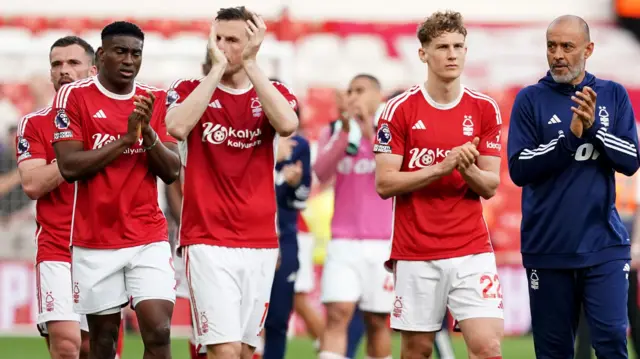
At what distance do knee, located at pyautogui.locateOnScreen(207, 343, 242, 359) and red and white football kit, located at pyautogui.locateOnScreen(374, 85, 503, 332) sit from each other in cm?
91

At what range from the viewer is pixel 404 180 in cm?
646

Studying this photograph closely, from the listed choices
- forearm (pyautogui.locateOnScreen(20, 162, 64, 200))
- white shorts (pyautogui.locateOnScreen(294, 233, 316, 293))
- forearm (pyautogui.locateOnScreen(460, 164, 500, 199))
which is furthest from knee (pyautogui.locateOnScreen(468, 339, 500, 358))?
white shorts (pyautogui.locateOnScreen(294, 233, 316, 293))

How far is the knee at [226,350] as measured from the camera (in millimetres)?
6328

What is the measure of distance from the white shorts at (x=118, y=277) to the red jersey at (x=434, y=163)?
4.33ft

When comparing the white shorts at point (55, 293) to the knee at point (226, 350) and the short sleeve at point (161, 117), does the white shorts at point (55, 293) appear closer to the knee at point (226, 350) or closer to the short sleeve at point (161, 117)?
the short sleeve at point (161, 117)

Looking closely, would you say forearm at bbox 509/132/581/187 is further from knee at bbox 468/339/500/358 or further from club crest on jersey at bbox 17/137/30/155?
club crest on jersey at bbox 17/137/30/155

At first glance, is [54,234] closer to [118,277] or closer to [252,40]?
[118,277]

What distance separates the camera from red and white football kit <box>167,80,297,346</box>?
6.37m

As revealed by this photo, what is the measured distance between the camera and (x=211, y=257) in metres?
6.38

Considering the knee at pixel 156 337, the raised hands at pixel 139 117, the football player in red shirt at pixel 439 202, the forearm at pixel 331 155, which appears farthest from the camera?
the forearm at pixel 331 155

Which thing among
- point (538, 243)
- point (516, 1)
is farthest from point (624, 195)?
point (516, 1)

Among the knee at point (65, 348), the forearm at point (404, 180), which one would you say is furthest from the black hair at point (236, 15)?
the knee at point (65, 348)

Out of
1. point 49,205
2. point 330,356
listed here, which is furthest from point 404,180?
point 330,356

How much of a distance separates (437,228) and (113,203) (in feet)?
5.87
